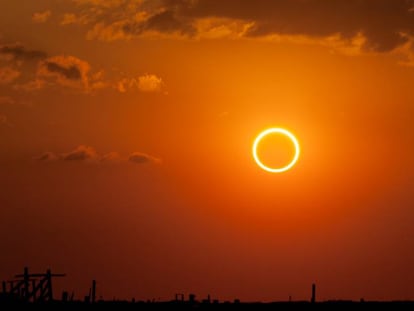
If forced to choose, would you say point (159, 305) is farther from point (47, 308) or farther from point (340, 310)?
point (340, 310)

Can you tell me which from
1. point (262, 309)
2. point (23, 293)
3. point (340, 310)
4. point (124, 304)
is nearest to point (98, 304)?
point (124, 304)

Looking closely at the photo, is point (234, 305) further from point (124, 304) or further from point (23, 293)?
point (23, 293)

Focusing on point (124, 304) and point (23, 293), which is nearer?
point (124, 304)

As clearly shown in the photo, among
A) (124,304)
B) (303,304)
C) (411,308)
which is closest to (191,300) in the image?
(124,304)

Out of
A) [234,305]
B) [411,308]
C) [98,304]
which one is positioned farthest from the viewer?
[98,304]

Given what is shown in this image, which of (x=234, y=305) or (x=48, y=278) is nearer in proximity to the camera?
(x=234, y=305)

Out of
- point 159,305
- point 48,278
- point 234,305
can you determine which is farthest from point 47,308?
point 234,305

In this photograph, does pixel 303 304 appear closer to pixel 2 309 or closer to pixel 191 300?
pixel 191 300

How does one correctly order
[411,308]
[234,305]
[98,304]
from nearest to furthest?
[411,308] → [234,305] → [98,304]
